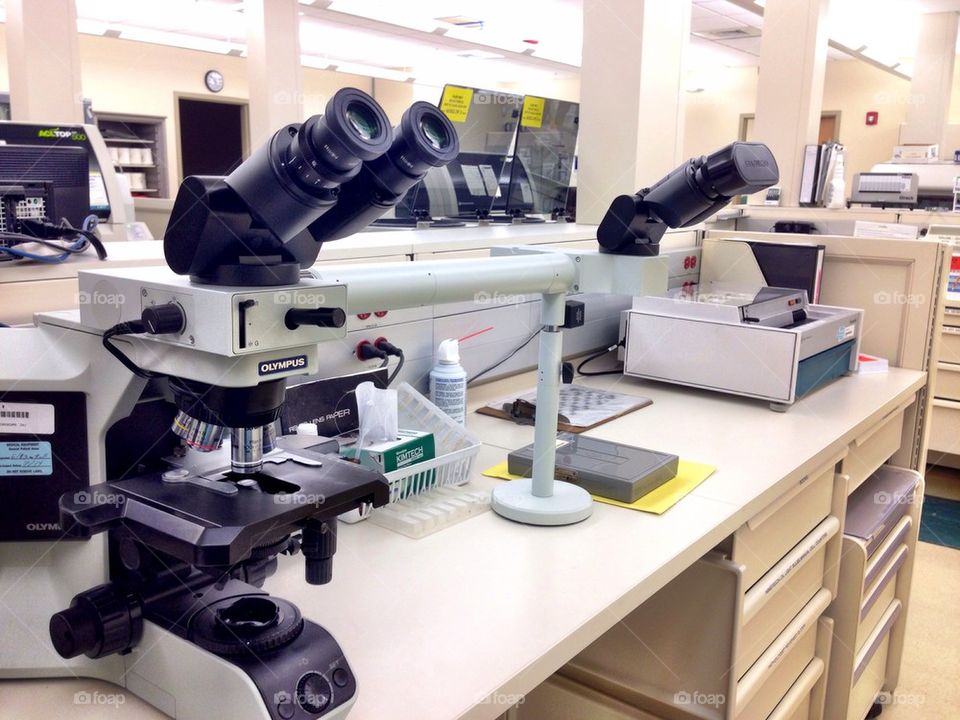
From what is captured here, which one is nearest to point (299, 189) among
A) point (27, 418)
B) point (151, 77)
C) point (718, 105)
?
point (27, 418)

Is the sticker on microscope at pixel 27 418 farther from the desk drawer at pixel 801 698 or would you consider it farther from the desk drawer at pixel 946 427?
the desk drawer at pixel 946 427

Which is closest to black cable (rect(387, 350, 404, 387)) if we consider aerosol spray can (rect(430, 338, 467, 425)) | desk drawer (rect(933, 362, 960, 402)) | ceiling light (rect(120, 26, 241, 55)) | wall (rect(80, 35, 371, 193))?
aerosol spray can (rect(430, 338, 467, 425))

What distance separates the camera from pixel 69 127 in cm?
340

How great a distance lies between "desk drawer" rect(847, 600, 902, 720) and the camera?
202 cm

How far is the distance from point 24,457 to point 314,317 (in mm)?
405

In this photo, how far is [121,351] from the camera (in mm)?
858

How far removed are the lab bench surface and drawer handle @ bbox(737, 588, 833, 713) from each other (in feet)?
1.02

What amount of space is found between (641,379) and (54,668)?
1636 mm

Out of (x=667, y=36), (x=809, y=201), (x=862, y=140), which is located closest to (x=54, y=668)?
(x=667, y=36)

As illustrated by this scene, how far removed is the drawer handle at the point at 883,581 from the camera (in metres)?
1.99

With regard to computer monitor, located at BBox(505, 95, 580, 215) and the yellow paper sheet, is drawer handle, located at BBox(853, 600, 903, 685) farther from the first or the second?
computer monitor, located at BBox(505, 95, 580, 215)

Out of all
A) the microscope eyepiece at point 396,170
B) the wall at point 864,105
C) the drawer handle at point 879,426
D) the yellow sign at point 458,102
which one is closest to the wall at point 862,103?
the wall at point 864,105

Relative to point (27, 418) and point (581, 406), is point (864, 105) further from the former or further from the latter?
point (27, 418)

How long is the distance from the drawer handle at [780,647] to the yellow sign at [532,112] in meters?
1.89
